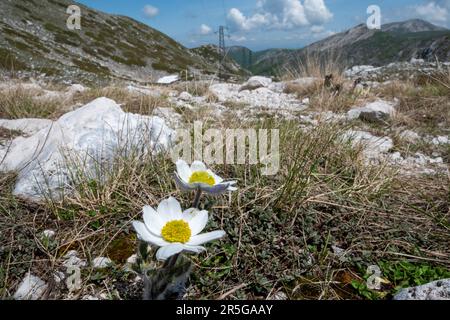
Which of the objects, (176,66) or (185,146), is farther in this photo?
(176,66)

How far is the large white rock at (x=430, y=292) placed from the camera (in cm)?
153

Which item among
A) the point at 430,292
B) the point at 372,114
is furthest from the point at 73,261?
the point at 372,114

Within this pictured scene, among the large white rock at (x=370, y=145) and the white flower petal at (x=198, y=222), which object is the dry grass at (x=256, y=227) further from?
the large white rock at (x=370, y=145)

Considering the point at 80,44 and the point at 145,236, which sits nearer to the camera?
the point at 145,236

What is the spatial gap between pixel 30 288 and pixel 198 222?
0.95 meters

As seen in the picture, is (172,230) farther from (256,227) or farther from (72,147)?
(72,147)

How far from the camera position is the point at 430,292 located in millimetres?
1553

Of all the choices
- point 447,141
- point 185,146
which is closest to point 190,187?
point 185,146

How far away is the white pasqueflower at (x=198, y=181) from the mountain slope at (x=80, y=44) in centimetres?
3319

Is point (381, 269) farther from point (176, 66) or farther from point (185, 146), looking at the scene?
point (176, 66)

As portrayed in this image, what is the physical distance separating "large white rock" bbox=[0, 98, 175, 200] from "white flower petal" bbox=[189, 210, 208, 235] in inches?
53.1

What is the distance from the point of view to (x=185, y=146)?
3.08 metres

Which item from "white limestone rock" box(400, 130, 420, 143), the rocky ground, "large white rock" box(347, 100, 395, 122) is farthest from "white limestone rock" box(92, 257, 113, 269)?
"large white rock" box(347, 100, 395, 122)
